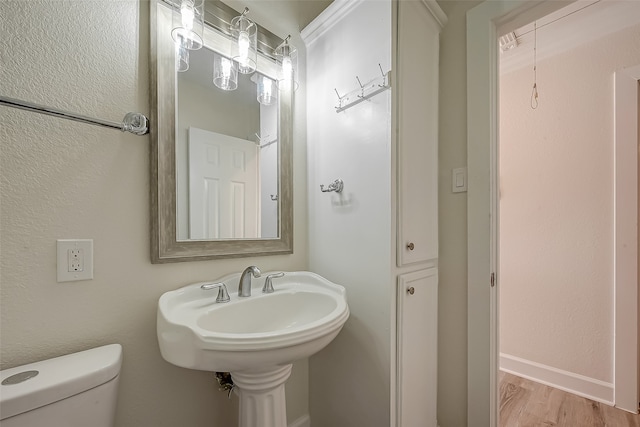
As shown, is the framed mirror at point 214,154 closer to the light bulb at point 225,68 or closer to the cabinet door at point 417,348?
the light bulb at point 225,68

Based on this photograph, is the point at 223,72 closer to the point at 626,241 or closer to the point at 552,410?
the point at 626,241

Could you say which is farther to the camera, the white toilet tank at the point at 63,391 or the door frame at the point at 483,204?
the door frame at the point at 483,204

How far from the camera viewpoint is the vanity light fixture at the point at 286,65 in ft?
4.13

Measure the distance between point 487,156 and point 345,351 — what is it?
106cm

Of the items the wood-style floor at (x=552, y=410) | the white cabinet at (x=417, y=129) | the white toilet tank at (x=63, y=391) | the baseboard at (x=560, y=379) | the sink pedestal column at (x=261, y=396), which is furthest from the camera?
the baseboard at (x=560, y=379)

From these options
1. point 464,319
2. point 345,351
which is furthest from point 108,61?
point 464,319

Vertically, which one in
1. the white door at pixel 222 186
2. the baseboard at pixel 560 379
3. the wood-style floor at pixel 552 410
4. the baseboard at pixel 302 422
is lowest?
the wood-style floor at pixel 552 410

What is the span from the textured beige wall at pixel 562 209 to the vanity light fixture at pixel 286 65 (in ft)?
5.72

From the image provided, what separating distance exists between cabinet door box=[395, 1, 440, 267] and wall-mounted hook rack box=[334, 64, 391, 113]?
0.06 metres

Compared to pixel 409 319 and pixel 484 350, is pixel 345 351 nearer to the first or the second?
pixel 409 319

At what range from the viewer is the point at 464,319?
3.98 ft

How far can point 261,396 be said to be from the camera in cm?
86

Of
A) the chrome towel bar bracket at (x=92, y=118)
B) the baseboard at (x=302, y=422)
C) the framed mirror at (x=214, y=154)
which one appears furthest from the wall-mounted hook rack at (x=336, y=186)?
the baseboard at (x=302, y=422)

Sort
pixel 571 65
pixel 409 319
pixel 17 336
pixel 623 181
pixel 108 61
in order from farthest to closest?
pixel 571 65
pixel 623 181
pixel 409 319
pixel 108 61
pixel 17 336
